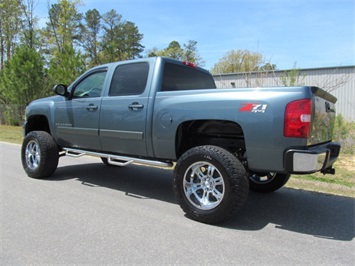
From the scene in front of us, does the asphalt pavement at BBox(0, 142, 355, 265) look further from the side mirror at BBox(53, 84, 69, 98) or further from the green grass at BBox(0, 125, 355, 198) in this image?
the side mirror at BBox(53, 84, 69, 98)

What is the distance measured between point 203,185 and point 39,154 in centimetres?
360

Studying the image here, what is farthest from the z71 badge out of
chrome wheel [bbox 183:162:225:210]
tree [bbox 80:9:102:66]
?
tree [bbox 80:9:102:66]

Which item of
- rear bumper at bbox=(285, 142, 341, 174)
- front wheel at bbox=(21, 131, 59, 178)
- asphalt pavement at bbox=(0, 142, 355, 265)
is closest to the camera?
asphalt pavement at bbox=(0, 142, 355, 265)

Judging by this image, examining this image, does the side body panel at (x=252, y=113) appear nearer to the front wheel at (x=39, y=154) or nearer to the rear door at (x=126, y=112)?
the rear door at (x=126, y=112)

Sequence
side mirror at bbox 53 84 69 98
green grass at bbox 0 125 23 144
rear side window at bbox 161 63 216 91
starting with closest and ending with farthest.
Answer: rear side window at bbox 161 63 216 91
side mirror at bbox 53 84 69 98
green grass at bbox 0 125 23 144

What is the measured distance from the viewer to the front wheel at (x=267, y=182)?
5.27m

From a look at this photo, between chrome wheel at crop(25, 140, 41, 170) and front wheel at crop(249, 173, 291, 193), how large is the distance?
4121 millimetres

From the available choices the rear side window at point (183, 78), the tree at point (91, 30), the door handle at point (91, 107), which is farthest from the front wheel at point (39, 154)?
the tree at point (91, 30)

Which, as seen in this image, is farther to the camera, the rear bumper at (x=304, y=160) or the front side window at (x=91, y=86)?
the front side window at (x=91, y=86)

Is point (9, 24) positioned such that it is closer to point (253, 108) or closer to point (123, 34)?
point (123, 34)

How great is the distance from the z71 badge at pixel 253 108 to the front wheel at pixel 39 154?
3.96 metres

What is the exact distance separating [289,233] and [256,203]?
1.18m

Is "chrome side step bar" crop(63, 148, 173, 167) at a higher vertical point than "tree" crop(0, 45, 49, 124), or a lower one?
lower

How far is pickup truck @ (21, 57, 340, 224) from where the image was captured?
11.7 feet
